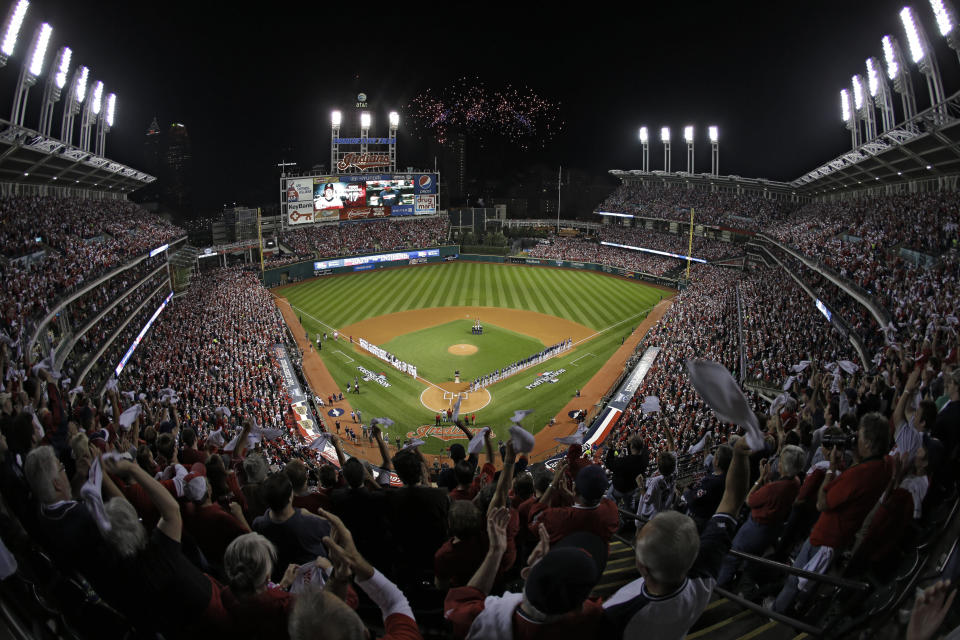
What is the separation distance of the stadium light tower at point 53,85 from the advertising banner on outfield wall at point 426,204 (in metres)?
34.6

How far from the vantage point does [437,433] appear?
69.9ft

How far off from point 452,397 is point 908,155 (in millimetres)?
26311

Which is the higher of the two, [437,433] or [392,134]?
[392,134]

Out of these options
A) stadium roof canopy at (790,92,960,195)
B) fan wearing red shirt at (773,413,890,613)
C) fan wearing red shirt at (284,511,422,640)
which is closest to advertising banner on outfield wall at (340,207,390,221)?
stadium roof canopy at (790,92,960,195)

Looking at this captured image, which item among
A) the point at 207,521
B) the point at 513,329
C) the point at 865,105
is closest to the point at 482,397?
the point at 513,329

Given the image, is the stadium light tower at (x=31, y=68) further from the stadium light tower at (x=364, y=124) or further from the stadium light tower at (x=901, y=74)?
the stadium light tower at (x=901, y=74)

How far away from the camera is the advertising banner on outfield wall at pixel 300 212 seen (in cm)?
5062

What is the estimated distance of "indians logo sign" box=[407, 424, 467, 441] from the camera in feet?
68.9

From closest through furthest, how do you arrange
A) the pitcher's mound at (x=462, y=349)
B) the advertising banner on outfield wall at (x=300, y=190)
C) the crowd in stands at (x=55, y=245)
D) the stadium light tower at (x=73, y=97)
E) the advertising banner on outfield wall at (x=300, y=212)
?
the crowd in stands at (x=55, y=245) < the stadium light tower at (x=73, y=97) < the pitcher's mound at (x=462, y=349) < the advertising banner on outfield wall at (x=300, y=190) < the advertising banner on outfield wall at (x=300, y=212)

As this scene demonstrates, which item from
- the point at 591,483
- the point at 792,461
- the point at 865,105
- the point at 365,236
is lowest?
the point at 792,461

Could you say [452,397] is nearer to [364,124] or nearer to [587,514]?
[587,514]

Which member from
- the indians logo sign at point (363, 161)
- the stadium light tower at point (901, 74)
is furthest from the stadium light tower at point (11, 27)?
the stadium light tower at point (901, 74)

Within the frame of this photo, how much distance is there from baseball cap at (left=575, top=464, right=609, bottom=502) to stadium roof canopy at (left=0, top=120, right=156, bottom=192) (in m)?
26.9

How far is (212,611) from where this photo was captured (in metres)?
2.86
